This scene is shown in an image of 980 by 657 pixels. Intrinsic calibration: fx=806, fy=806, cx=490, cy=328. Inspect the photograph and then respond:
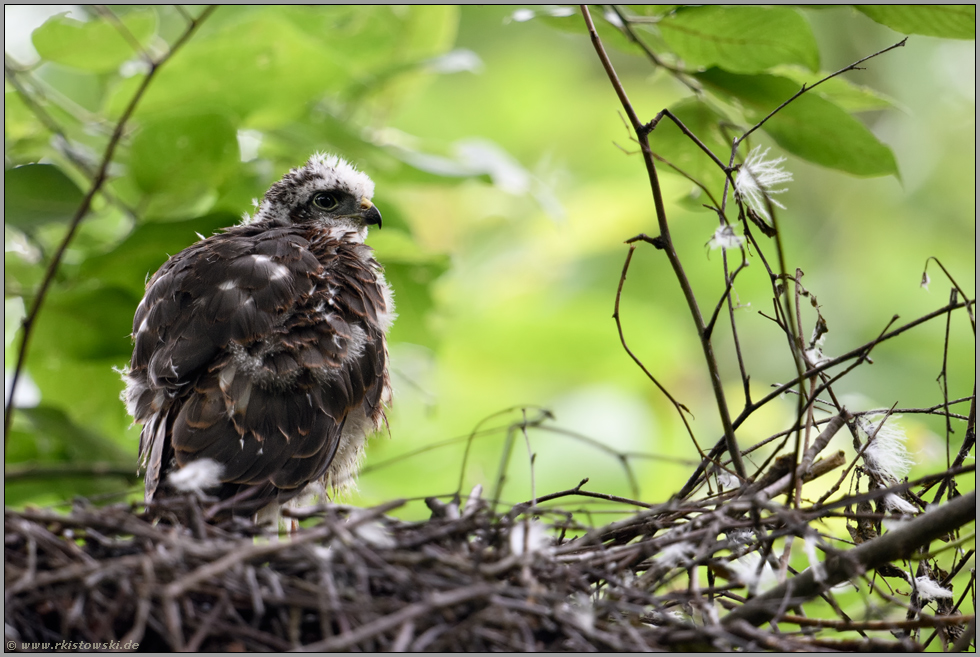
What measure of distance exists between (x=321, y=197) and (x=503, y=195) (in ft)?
11.4

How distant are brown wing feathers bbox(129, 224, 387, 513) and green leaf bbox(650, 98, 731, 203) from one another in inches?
46.9

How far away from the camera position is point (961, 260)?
278 inches

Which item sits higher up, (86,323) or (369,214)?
(369,214)

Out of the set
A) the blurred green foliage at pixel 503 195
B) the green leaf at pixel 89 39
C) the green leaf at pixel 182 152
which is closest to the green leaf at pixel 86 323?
the blurred green foliage at pixel 503 195

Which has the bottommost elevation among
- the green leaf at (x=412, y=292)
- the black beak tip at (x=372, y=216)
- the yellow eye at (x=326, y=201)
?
the green leaf at (x=412, y=292)

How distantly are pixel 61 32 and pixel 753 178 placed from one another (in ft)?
8.27

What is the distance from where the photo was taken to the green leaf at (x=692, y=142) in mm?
2562

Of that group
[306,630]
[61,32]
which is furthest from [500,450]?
[306,630]

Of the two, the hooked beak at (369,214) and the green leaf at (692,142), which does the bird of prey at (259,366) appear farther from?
the green leaf at (692,142)

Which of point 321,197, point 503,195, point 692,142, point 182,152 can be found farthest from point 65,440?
point 503,195

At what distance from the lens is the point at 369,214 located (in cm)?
365

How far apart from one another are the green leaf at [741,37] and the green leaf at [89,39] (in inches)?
75.6

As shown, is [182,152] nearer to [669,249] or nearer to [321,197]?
[321,197]

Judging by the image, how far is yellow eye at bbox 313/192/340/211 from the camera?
370 centimetres
